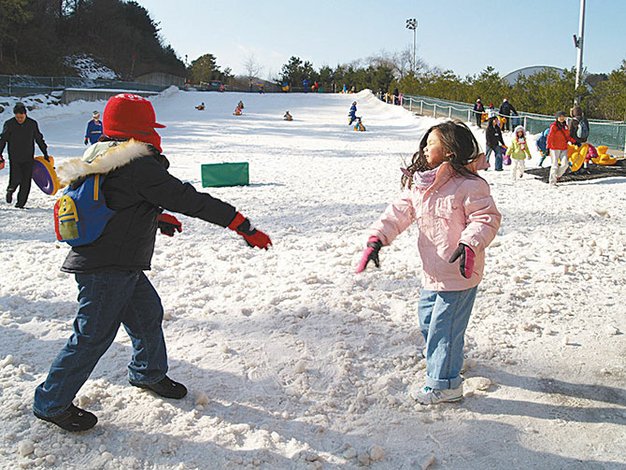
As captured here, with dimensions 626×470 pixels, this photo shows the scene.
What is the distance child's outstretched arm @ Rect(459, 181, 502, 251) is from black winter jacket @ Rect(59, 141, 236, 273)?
49.4 inches

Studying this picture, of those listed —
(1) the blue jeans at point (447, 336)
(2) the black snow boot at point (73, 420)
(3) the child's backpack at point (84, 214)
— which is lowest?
(2) the black snow boot at point (73, 420)

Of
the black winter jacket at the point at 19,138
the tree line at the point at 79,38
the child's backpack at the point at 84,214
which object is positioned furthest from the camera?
the tree line at the point at 79,38

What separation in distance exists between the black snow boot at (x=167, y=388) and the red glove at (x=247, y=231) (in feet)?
3.38

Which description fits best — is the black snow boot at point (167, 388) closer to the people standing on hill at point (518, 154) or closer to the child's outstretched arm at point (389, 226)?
the child's outstretched arm at point (389, 226)

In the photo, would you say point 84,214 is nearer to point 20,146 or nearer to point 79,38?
point 20,146

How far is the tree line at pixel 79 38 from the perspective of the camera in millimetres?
42591

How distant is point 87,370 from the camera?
2.95m

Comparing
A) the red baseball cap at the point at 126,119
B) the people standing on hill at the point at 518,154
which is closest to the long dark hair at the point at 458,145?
the red baseball cap at the point at 126,119

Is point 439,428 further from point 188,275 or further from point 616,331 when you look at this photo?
point 188,275

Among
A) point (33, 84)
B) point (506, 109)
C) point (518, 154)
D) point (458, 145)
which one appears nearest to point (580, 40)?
point (506, 109)

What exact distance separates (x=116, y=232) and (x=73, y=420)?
102 centimetres

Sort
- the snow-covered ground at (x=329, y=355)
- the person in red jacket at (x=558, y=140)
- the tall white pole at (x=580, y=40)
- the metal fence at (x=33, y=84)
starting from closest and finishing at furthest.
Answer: the snow-covered ground at (x=329, y=355)
the person in red jacket at (x=558, y=140)
the tall white pole at (x=580, y=40)
the metal fence at (x=33, y=84)

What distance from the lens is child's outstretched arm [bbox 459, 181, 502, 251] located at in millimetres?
2936

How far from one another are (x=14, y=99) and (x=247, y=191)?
23047mm
